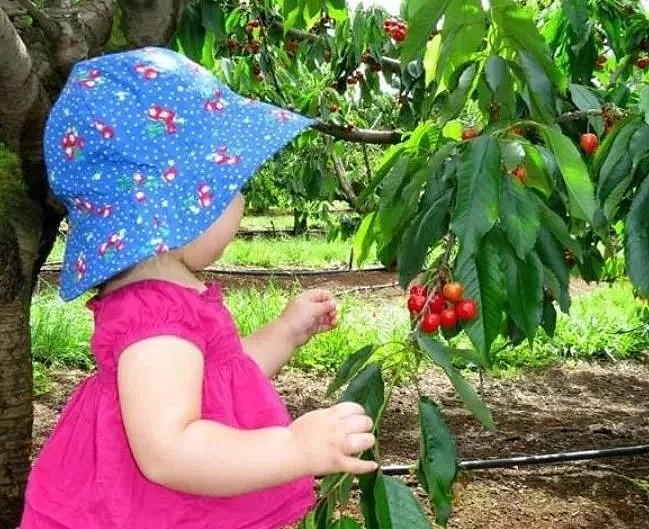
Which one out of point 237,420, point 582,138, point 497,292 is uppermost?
point 582,138

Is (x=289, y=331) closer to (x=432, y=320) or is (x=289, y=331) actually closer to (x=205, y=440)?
(x=432, y=320)

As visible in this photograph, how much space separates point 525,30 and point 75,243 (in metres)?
0.76

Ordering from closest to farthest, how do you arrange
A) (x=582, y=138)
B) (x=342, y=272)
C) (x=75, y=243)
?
(x=75, y=243) → (x=582, y=138) → (x=342, y=272)

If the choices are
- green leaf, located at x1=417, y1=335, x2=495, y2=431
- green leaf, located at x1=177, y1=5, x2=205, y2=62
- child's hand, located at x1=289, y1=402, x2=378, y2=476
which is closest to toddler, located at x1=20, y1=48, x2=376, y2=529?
child's hand, located at x1=289, y1=402, x2=378, y2=476

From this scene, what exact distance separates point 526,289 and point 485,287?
69 mm

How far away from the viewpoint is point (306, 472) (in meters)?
A: 1.12

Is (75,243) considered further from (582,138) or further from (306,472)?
(582,138)

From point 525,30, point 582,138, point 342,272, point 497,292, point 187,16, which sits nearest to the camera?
point 497,292

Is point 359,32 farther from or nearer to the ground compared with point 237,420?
farther from the ground

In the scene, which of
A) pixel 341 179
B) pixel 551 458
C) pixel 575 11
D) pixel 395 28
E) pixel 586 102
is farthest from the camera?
pixel 341 179

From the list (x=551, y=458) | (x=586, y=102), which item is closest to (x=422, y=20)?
(x=586, y=102)

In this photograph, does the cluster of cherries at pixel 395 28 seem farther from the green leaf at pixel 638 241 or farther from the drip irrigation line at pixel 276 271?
the drip irrigation line at pixel 276 271

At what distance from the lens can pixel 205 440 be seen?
1118 mm

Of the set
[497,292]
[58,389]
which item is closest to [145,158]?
[497,292]
